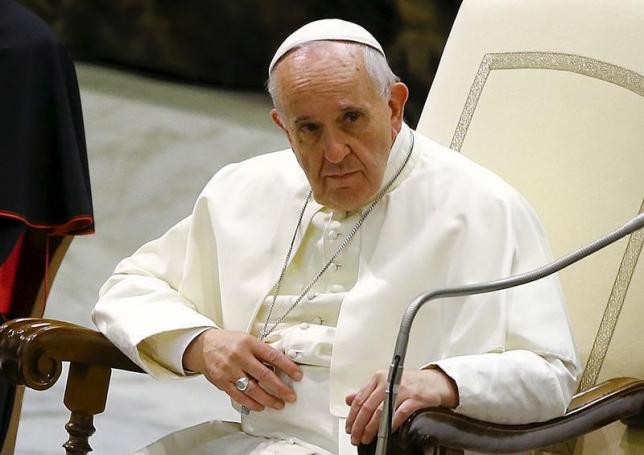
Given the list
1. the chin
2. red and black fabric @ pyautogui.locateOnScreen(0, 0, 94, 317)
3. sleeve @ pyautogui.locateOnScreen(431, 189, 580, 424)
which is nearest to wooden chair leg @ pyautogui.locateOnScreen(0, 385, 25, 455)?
red and black fabric @ pyautogui.locateOnScreen(0, 0, 94, 317)

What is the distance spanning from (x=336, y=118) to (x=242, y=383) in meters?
0.61

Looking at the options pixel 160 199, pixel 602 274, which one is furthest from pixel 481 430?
pixel 160 199

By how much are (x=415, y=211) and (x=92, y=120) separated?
4960 millimetres

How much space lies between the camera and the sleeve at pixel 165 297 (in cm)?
295

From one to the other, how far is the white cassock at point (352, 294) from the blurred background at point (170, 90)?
2.89 m

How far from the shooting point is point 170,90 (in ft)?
26.7

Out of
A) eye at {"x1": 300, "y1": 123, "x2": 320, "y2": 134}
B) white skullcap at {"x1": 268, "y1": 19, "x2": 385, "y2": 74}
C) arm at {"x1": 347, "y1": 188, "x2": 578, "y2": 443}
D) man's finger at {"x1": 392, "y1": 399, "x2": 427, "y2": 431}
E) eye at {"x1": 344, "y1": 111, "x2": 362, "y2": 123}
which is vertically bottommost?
man's finger at {"x1": 392, "y1": 399, "x2": 427, "y2": 431}

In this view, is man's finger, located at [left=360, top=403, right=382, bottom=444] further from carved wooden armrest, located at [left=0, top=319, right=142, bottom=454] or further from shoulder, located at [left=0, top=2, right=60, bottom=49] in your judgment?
shoulder, located at [left=0, top=2, right=60, bottom=49]

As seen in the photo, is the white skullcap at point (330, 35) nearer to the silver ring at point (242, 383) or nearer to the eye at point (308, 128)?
the eye at point (308, 128)

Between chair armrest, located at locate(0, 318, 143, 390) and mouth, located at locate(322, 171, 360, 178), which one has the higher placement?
mouth, located at locate(322, 171, 360, 178)

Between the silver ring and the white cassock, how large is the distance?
0.40 ft

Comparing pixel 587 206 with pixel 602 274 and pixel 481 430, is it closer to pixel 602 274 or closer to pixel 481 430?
pixel 602 274

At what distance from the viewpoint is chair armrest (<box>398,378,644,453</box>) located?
2.28 meters

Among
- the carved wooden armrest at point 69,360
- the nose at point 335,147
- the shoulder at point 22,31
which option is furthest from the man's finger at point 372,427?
the shoulder at point 22,31
